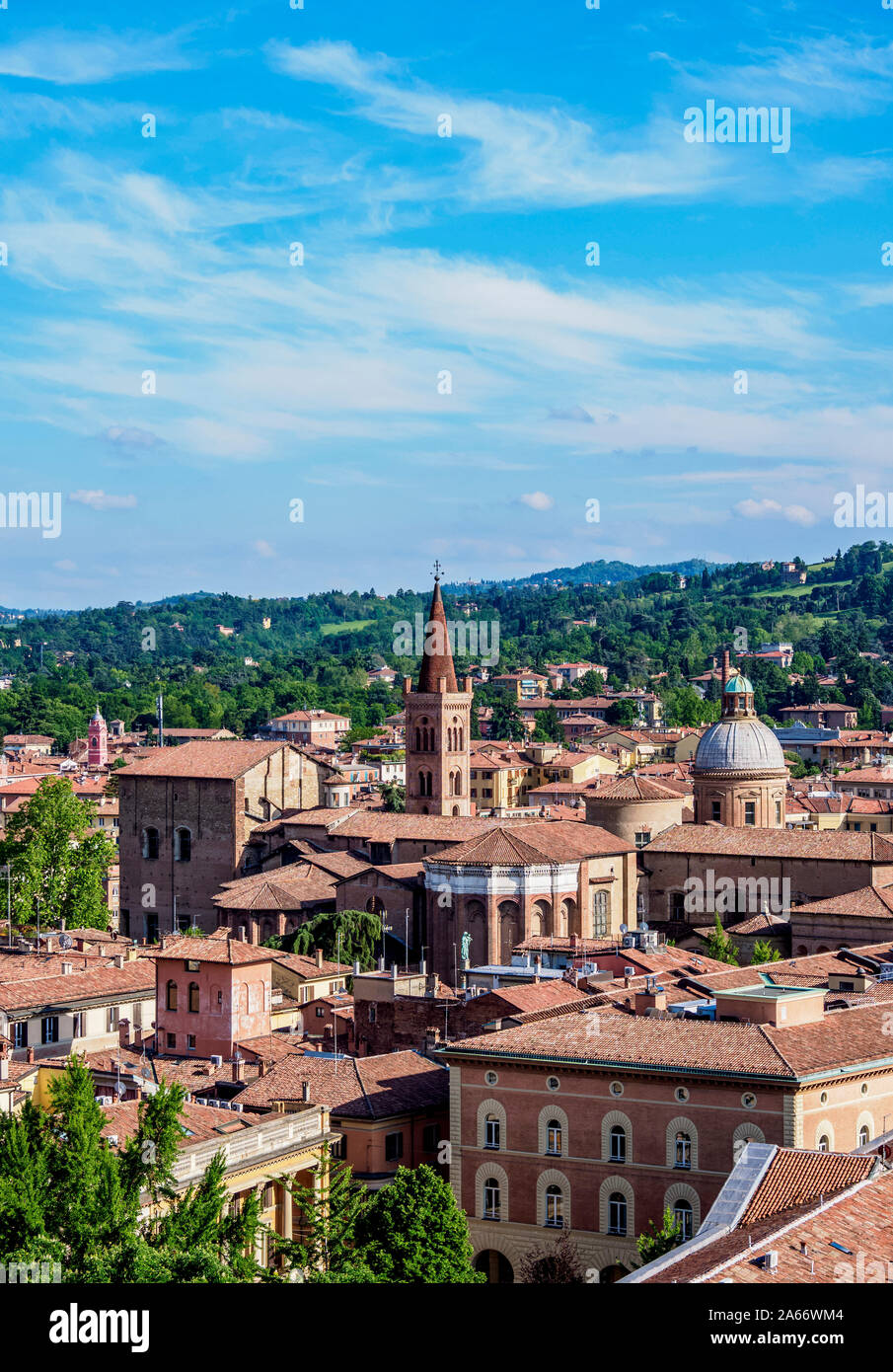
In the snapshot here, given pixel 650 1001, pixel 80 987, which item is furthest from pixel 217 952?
A: pixel 650 1001

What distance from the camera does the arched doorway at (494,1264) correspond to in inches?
1125

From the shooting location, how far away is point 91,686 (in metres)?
194

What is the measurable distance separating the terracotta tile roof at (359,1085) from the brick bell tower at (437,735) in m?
30.9

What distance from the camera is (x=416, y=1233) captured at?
24469 millimetres

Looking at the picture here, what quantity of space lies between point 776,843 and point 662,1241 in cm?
3115

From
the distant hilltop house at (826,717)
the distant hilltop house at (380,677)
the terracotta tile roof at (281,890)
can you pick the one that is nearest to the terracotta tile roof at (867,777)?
the distant hilltop house at (826,717)

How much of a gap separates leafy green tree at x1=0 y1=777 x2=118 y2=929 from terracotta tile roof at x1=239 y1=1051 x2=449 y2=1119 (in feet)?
87.9

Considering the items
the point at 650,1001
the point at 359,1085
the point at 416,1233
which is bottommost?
the point at 416,1233

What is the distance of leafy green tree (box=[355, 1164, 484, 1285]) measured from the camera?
24.0 metres

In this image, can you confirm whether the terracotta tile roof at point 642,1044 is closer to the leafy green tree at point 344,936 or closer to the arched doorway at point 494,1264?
the arched doorway at point 494,1264

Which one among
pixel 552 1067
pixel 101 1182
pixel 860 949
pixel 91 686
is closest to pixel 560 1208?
pixel 552 1067

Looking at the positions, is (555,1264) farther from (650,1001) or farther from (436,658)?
(436,658)

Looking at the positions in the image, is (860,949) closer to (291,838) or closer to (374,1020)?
(374,1020)
